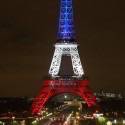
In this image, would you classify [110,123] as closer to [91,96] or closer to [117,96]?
[91,96]

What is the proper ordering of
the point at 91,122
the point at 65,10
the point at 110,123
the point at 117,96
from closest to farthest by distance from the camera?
the point at 110,123
the point at 91,122
the point at 65,10
the point at 117,96

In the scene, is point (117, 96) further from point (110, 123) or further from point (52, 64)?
point (110, 123)

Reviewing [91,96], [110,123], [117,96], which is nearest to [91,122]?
[110,123]

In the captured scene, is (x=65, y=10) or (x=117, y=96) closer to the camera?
(x=65, y=10)

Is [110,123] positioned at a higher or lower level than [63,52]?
lower

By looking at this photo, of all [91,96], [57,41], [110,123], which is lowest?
[110,123]

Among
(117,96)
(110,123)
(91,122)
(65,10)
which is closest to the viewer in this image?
(110,123)
